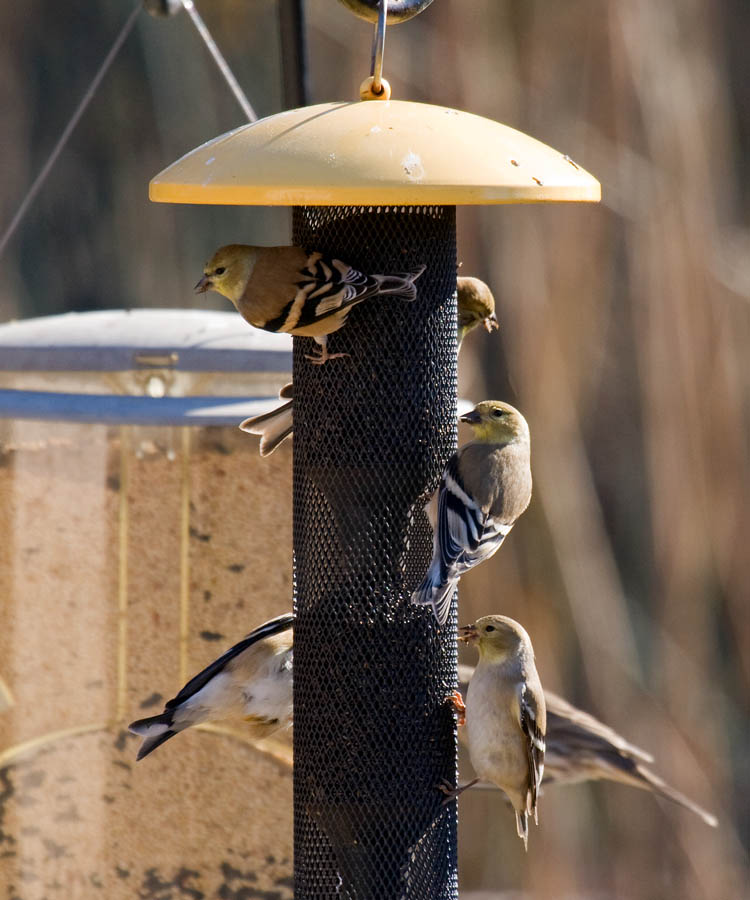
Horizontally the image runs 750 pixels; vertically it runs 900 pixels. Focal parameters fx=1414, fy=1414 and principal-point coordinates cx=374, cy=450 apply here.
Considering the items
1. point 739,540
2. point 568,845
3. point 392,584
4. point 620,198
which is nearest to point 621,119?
point 620,198

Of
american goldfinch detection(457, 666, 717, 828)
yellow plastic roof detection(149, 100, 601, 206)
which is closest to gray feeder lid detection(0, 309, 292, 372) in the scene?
yellow plastic roof detection(149, 100, 601, 206)

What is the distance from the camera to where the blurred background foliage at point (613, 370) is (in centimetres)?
565

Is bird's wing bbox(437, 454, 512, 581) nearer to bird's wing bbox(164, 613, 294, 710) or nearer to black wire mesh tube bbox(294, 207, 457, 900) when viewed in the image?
black wire mesh tube bbox(294, 207, 457, 900)

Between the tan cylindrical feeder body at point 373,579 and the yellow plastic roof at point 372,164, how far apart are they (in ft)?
0.85

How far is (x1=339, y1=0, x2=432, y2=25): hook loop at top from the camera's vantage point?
7.80 feet

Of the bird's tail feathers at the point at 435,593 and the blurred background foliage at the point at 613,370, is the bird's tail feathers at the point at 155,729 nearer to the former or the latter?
the bird's tail feathers at the point at 435,593

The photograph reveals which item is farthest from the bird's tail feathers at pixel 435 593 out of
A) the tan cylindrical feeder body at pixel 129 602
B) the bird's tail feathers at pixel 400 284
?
the tan cylindrical feeder body at pixel 129 602

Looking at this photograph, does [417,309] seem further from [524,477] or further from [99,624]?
[99,624]

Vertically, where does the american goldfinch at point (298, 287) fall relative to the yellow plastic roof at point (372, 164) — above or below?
below

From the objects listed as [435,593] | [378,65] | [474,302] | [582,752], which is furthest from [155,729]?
[582,752]

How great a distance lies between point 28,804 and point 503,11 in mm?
3663

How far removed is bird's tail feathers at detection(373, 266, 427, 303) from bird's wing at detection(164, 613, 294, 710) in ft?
2.44

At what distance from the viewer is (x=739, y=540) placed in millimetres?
6074

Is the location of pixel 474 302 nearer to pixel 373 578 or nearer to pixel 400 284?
pixel 400 284
